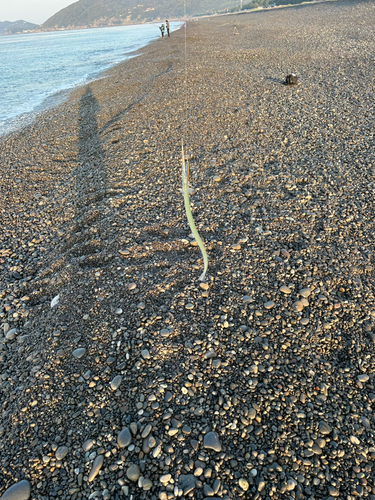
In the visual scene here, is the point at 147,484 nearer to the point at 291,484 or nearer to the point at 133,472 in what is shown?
the point at 133,472

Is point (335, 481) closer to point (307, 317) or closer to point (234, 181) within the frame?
point (307, 317)

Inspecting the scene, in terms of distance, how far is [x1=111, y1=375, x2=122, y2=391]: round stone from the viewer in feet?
9.59

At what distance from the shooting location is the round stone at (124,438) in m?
2.51

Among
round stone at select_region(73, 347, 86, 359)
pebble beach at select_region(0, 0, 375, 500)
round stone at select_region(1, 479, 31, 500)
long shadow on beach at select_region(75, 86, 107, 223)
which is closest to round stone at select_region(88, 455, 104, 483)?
pebble beach at select_region(0, 0, 375, 500)

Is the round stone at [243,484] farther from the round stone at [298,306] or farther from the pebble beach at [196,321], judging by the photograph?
the round stone at [298,306]

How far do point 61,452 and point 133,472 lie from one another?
0.67 metres

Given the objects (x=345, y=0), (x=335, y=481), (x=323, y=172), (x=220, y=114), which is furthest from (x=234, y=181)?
(x=345, y=0)

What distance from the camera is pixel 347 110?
28.2 feet

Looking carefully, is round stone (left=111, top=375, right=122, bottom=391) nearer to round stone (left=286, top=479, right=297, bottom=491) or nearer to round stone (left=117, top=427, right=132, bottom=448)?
round stone (left=117, top=427, right=132, bottom=448)

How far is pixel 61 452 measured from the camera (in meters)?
2.54

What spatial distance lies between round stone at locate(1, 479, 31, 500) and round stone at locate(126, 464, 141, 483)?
2.59 feet

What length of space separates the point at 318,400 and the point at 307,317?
92 centimetres

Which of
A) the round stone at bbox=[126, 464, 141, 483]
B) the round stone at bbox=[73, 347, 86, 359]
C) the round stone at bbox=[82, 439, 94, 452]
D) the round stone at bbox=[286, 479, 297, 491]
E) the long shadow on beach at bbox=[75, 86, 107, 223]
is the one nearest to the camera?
the round stone at bbox=[286, 479, 297, 491]

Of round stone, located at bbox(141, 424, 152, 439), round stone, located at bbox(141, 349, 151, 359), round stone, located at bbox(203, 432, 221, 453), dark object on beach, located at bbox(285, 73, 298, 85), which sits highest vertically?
dark object on beach, located at bbox(285, 73, 298, 85)
